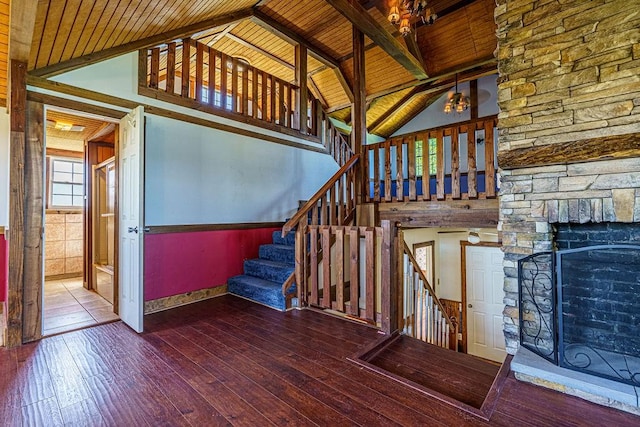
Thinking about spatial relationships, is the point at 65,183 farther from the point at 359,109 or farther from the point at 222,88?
the point at 359,109

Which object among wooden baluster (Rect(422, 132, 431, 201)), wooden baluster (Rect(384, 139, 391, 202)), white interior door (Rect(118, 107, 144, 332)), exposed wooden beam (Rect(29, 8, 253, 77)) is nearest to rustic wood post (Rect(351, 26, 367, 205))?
wooden baluster (Rect(384, 139, 391, 202))

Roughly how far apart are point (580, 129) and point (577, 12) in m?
0.86

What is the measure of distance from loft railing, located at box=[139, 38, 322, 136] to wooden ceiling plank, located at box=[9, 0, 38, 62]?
116 cm

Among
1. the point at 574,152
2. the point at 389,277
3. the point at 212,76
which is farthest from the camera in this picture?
the point at 212,76

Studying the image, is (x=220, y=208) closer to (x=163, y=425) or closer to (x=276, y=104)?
(x=276, y=104)

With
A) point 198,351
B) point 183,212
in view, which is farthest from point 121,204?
point 198,351

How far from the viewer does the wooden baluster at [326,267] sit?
329 centimetres

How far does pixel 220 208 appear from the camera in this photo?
427cm

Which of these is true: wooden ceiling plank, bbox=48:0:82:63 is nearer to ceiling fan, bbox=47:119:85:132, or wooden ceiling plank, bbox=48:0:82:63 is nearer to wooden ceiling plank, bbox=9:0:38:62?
wooden ceiling plank, bbox=9:0:38:62

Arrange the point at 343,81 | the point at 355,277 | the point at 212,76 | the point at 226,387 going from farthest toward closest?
1. the point at 343,81
2. the point at 212,76
3. the point at 355,277
4. the point at 226,387

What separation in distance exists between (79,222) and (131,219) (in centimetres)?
354

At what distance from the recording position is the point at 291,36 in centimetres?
530

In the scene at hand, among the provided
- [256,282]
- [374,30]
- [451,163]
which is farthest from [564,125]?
[256,282]

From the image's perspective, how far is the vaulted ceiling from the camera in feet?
8.59
